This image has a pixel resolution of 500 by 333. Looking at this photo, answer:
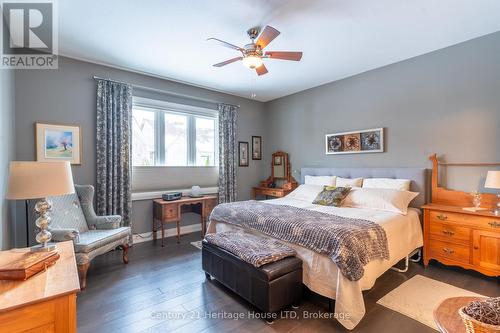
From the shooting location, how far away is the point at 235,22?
8.54ft

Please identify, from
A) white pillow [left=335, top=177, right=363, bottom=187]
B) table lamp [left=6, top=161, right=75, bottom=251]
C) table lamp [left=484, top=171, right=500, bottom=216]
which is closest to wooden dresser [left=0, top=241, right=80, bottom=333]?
table lamp [left=6, top=161, right=75, bottom=251]

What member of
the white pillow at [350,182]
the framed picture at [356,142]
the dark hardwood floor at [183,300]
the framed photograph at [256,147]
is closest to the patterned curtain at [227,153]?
the framed photograph at [256,147]

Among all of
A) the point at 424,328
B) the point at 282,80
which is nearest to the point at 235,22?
the point at 282,80

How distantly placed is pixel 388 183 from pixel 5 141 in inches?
186

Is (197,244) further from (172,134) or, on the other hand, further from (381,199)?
(381,199)

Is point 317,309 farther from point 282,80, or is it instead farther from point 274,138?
point 274,138

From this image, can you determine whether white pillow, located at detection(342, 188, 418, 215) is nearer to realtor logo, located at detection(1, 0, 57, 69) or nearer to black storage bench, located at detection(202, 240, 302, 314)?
black storage bench, located at detection(202, 240, 302, 314)

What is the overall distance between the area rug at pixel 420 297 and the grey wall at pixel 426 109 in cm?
134

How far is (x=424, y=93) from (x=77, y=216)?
504 cm

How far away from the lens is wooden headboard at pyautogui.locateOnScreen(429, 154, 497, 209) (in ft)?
9.45

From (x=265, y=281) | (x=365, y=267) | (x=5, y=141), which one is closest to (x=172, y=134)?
(x=5, y=141)

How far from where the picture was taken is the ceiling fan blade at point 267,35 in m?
2.22

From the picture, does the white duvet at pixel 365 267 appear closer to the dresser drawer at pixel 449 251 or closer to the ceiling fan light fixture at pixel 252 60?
the dresser drawer at pixel 449 251

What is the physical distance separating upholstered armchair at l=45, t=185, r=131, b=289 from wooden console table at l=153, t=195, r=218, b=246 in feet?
2.53
